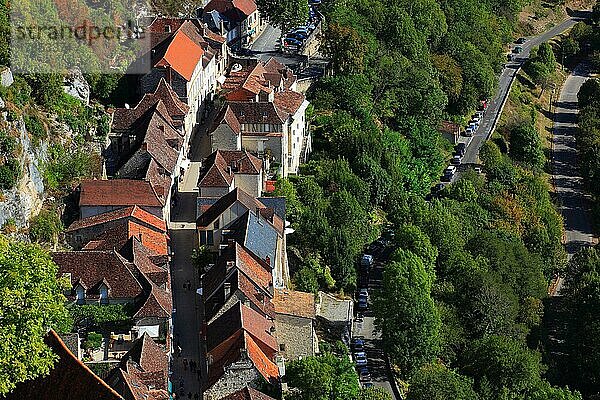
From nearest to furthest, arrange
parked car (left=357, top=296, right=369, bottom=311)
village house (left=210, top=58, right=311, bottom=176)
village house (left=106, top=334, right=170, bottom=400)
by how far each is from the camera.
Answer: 1. village house (left=106, top=334, right=170, bottom=400)
2. parked car (left=357, top=296, right=369, bottom=311)
3. village house (left=210, top=58, right=311, bottom=176)

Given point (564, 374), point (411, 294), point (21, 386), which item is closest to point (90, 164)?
point (411, 294)

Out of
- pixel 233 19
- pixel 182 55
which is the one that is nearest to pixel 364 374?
pixel 182 55

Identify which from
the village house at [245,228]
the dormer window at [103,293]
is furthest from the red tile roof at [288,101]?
the dormer window at [103,293]

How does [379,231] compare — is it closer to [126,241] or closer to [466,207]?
[466,207]

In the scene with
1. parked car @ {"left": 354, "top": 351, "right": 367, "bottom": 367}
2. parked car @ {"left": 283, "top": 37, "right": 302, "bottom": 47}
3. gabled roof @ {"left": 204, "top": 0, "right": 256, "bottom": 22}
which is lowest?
parked car @ {"left": 354, "top": 351, "right": 367, "bottom": 367}

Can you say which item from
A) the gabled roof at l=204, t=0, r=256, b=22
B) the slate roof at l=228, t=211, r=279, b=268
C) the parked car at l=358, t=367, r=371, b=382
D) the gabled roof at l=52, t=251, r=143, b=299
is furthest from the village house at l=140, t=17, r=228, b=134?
the parked car at l=358, t=367, r=371, b=382

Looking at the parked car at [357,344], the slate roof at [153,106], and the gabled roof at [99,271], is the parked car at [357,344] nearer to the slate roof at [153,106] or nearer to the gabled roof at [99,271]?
the gabled roof at [99,271]

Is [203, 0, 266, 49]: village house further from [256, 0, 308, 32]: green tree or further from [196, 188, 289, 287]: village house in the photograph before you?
[196, 188, 289, 287]: village house
